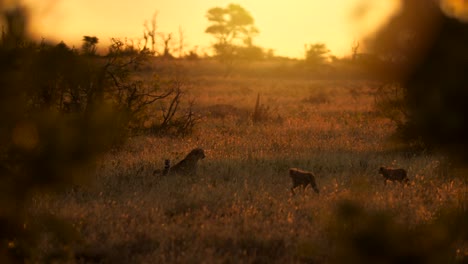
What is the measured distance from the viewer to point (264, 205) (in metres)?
7.25

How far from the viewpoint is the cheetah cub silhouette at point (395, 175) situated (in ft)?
28.9

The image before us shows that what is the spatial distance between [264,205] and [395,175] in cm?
269

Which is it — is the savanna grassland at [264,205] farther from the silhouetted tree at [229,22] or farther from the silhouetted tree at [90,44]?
the silhouetted tree at [229,22]

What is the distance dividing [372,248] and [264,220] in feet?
14.4

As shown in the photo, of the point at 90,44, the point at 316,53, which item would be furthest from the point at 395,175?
Answer: the point at 316,53

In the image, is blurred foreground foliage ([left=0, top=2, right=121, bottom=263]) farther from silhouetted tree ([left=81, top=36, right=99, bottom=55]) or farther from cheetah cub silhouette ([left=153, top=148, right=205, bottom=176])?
silhouetted tree ([left=81, top=36, right=99, bottom=55])

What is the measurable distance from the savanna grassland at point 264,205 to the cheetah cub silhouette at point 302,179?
110mm

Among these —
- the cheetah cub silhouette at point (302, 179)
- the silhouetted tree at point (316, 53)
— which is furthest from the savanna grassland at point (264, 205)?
the silhouetted tree at point (316, 53)

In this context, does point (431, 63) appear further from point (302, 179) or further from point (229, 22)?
point (229, 22)

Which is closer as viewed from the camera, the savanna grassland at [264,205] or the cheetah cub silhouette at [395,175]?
the savanna grassland at [264,205]

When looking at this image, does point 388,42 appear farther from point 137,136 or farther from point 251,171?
point 137,136

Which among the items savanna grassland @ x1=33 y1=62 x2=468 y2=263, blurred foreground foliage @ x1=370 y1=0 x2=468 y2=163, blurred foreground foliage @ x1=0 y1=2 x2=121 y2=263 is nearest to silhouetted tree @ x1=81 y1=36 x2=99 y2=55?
savanna grassland @ x1=33 y1=62 x2=468 y2=263

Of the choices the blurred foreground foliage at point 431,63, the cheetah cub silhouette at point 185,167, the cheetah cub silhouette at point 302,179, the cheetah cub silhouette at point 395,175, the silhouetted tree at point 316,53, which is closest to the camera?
the blurred foreground foliage at point 431,63

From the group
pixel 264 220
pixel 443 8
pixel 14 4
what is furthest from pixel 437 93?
pixel 264 220
